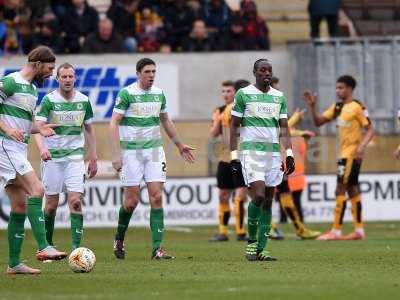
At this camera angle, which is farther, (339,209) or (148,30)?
(148,30)

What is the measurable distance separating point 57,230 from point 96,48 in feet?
16.1

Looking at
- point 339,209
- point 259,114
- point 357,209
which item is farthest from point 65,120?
point 357,209

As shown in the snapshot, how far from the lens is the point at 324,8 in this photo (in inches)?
1195

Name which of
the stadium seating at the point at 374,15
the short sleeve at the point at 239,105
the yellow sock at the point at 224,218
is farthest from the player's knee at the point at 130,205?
the stadium seating at the point at 374,15

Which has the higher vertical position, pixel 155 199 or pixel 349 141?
pixel 349 141

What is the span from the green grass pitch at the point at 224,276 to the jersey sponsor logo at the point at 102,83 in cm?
989

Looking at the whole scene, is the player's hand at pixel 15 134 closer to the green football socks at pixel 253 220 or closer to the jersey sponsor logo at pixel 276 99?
the green football socks at pixel 253 220

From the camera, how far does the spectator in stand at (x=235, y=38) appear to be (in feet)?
97.3

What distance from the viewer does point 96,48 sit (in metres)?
29.2

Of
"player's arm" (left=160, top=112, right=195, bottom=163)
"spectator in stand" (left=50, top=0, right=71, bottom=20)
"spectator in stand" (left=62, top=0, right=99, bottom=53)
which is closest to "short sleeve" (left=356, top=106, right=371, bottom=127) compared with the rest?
"player's arm" (left=160, top=112, right=195, bottom=163)

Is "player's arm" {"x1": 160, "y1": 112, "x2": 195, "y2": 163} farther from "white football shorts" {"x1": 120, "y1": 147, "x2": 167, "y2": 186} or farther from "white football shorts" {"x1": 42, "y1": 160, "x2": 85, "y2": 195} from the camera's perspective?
"white football shorts" {"x1": 42, "y1": 160, "x2": 85, "y2": 195}

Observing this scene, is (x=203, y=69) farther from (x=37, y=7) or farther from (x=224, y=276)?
(x=224, y=276)

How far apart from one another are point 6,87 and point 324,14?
17.3m

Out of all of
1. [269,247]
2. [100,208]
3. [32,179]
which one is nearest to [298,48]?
[100,208]
